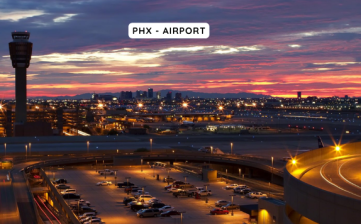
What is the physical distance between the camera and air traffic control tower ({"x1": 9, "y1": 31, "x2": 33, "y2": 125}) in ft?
268

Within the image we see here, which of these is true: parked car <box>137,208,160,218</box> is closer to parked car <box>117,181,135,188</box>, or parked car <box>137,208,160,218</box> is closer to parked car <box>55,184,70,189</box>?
parked car <box>117,181,135,188</box>

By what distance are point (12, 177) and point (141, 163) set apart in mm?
12780

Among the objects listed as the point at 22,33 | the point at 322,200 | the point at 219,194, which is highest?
the point at 22,33

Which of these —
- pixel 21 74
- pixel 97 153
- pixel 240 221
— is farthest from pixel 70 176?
pixel 21 74

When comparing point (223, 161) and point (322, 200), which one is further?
point (223, 161)

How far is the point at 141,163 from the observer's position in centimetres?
4041

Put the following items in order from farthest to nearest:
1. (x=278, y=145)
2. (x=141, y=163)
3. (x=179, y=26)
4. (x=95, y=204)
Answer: (x=278, y=145) < (x=141, y=163) < (x=95, y=204) < (x=179, y=26)

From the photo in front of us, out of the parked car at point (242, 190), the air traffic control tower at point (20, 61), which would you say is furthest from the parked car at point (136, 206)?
the air traffic control tower at point (20, 61)

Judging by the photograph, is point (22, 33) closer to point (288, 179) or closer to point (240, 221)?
point (240, 221)

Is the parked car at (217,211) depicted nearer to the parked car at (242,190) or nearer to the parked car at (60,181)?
the parked car at (242,190)

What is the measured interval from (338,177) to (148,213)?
11.0 meters

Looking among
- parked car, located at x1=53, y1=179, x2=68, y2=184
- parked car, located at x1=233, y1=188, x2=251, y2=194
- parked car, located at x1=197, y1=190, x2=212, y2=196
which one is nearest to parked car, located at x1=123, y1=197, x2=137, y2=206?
parked car, located at x1=197, y1=190, x2=212, y2=196

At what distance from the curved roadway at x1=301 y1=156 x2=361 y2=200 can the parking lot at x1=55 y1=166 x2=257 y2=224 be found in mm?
6451

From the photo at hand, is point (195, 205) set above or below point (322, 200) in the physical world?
below
